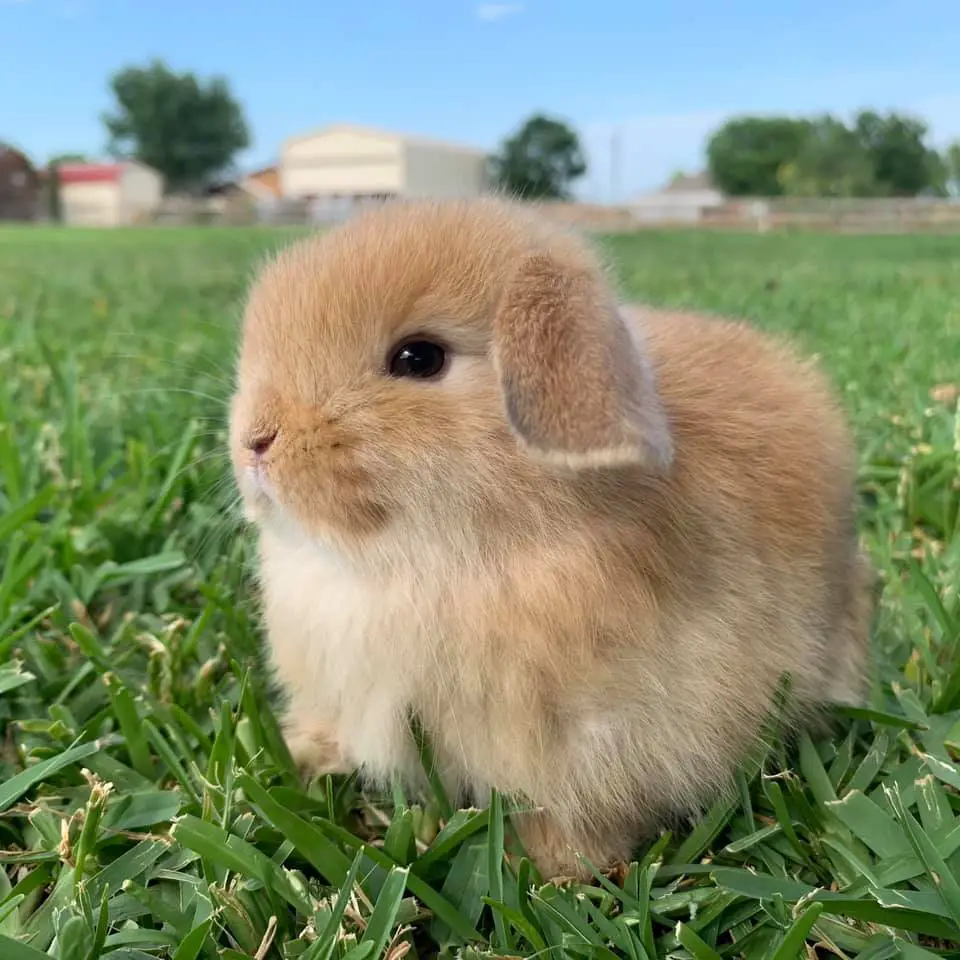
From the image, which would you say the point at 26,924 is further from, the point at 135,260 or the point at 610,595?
the point at 135,260

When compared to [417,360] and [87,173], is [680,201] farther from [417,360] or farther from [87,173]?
[417,360]

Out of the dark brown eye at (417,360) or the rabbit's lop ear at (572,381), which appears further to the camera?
the dark brown eye at (417,360)

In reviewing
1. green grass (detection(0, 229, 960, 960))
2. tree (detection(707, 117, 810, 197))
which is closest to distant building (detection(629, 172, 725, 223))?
tree (detection(707, 117, 810, 197))

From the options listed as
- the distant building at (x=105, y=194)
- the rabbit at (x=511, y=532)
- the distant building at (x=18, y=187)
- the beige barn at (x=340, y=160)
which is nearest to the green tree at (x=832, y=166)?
the beige barn at (x=340, y=160)

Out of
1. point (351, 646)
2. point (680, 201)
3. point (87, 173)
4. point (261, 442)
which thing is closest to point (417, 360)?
point (261, 442)

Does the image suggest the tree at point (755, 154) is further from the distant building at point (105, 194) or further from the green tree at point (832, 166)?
the distant building at point (105, 194)

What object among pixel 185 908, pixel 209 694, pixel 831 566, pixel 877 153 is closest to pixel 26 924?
pixel 185 908

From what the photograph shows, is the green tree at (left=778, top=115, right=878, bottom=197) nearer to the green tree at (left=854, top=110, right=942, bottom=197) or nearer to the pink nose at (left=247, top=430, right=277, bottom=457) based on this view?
the green tree at (left=854, top=110, right=942, bottom=197)
